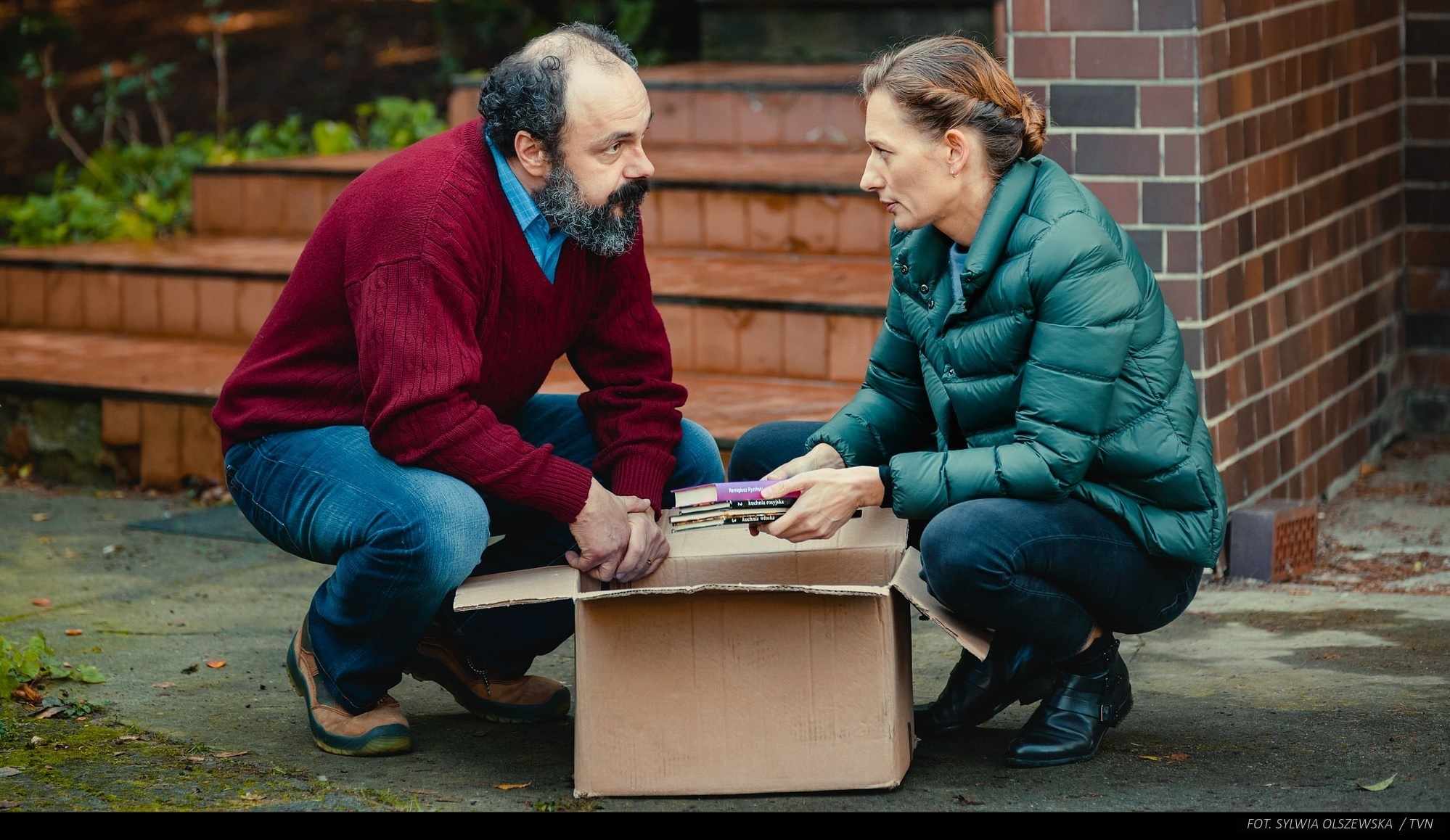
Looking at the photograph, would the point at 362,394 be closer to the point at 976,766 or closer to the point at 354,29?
the point at 976,766

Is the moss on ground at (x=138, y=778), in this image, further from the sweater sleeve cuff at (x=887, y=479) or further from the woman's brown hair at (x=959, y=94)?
the woman's brown hair at (x=959, y=94)

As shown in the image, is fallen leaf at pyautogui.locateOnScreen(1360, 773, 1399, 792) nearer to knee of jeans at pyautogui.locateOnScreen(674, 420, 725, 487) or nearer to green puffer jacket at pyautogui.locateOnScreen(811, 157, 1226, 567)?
green puffer jacket at pyautogui.locateOnScreen(811, 157, 1226, 567)

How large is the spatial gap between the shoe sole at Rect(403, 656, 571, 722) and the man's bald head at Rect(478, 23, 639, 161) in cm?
98

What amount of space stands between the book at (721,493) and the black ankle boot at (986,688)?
500 mm

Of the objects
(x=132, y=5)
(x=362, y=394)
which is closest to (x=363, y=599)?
(x=362, y=394)

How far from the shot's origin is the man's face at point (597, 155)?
295cm

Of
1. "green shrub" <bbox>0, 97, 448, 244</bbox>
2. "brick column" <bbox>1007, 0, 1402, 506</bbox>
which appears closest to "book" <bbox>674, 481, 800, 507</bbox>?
"brick column" <bbox>1007, 0, 1402, 506</bbox>

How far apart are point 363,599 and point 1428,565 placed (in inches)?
112

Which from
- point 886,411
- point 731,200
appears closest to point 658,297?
point 731,200

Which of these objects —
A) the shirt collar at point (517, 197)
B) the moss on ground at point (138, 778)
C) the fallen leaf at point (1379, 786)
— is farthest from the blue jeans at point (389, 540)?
the fallen leaf at point (1379, 786)

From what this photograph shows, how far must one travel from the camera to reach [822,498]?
110 inches

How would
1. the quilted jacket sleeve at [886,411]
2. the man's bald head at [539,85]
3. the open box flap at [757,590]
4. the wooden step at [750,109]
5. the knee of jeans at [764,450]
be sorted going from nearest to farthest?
1. the open box flap at [757,590]
2. the man's bald head at [539,85]
3. the quilted jacket sleeve at [886,411]
4. the knee of jeans at [764,450]
5. the wooden step at [750,109]

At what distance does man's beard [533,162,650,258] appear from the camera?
9.76 ft

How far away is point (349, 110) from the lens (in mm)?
9508
